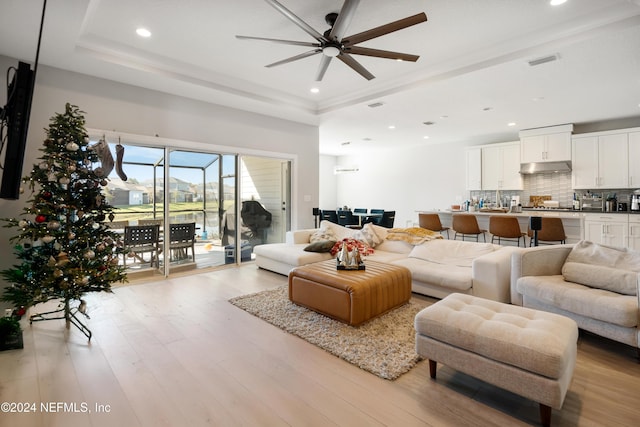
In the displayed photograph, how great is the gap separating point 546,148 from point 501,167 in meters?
0.94

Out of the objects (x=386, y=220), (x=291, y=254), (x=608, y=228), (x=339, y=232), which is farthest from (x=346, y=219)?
(x=608, y=228)

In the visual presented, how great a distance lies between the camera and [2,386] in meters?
2.00

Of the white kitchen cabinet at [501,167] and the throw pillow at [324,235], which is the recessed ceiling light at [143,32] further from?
the white kitchen cabinet at [501,167]

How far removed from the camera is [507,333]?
1726 millimetres

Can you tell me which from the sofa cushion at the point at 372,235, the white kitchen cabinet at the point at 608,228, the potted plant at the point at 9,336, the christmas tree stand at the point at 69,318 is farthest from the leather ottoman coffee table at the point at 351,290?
the white kitchen cabinet at the point at 608,228

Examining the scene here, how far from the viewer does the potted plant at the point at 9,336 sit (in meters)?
2.47

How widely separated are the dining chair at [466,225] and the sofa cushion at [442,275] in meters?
2.40

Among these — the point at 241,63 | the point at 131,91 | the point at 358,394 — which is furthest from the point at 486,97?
the point at 131,91

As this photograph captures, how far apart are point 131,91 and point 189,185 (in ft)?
5.13

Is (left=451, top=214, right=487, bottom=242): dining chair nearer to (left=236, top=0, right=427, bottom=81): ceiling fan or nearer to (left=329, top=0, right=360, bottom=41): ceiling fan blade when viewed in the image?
(left=236, top=0, right=427, bottom=81): ceiling fan

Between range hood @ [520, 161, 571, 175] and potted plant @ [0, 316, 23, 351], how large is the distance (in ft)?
28.2

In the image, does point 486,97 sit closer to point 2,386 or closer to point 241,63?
point 241,63

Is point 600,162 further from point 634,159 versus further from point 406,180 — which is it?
point 406,180

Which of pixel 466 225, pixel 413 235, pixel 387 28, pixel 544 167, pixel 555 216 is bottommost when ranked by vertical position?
pixel 413 235
